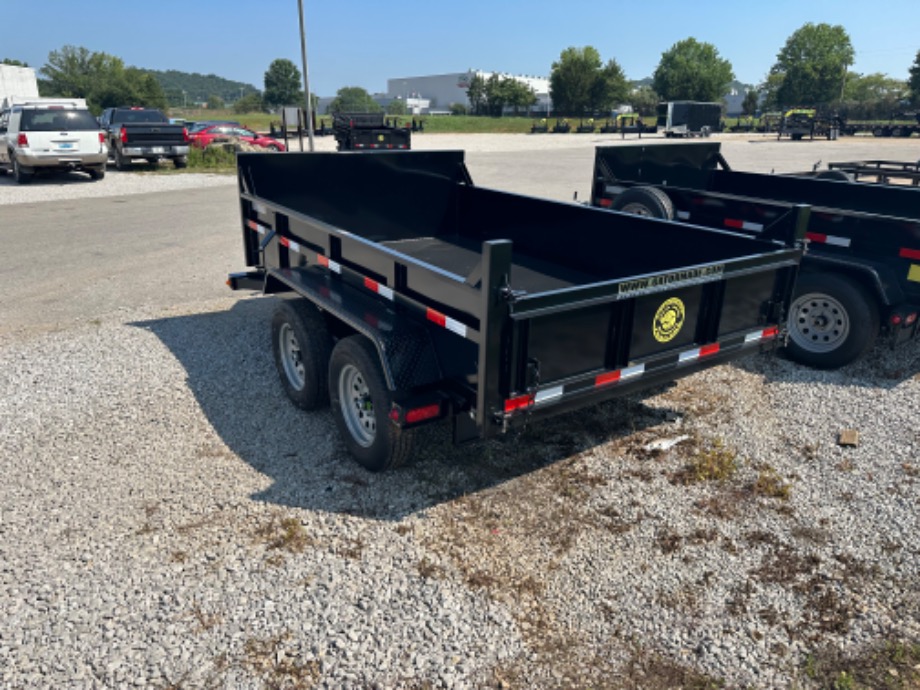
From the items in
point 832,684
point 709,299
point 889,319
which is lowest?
point 832,684

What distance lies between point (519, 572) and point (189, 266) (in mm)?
7739

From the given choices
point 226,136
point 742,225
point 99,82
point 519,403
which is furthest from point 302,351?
point 99,82

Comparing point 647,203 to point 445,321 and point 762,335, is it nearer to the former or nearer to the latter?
point 762,335

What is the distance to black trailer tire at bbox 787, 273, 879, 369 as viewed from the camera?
18.7ft

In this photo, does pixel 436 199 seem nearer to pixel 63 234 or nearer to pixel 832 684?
pixel 832 684

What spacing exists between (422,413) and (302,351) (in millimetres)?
1585

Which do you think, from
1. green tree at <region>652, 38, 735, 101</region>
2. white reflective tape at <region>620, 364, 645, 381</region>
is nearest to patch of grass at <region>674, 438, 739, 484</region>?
white reflective tape at <region>620, 364, 645, 381</region>

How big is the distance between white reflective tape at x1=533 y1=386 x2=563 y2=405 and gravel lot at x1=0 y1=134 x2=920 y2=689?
2.51ft

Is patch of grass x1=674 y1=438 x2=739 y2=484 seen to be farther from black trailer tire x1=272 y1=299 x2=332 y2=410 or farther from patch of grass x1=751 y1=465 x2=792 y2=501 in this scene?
black trailer tire x1=272 y1=299 x2=332 y2=410

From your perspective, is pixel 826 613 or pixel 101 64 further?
pixel 101 64

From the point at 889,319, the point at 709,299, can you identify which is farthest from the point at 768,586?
the point at 889,319

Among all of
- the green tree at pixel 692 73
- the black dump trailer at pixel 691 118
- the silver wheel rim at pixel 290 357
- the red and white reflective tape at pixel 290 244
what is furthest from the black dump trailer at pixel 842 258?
the green tree at pixel 692 73

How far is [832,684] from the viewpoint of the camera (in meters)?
2.83

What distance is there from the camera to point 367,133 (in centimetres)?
2420
